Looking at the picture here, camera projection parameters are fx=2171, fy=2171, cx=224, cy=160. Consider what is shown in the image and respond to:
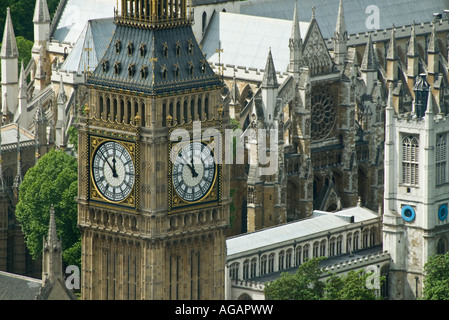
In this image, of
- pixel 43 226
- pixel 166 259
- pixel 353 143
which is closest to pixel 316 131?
pixel 353 143

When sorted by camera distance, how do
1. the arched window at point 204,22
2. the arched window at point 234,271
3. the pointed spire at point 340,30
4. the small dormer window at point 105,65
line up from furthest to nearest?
the arched window at point 204,22
the pointed spire at point 340,30
the arched window at point 234,271
the small dormer window at point 105,65

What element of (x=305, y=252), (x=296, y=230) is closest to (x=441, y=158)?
(x=296, y=230)

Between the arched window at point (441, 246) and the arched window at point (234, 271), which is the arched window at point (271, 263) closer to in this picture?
the arched window at point (234, 271)

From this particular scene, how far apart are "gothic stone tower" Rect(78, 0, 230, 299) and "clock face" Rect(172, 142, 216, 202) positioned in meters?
0.05

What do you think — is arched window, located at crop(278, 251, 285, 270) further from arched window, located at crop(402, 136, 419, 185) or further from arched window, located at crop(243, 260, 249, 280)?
arched window, located at crop(402, 136, 419, 185)

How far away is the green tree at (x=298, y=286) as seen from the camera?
468 ft

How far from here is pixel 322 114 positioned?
18312 cm

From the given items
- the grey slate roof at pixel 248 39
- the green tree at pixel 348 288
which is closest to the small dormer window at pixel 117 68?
the green tree at pixel 348 288

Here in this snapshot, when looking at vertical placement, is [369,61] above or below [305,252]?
above

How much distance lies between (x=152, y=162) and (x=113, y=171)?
241 centimetres

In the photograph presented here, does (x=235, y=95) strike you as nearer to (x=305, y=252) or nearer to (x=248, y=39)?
(x=248, y=39)

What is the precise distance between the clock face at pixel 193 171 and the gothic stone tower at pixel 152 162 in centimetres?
5

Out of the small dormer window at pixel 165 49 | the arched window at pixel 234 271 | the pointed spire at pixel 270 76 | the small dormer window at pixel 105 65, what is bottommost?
the arched window at pixel 234 271

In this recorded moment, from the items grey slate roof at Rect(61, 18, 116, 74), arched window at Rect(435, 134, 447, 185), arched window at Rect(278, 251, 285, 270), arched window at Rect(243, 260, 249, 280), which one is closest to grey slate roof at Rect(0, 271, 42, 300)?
arched window at Rect(243, 260, 249, 280)
